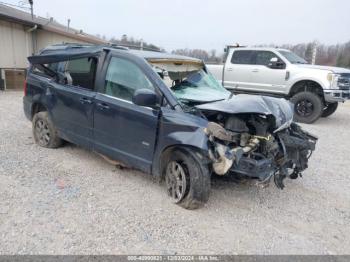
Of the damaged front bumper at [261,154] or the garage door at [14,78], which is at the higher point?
the damaged front bumper at [261,154]

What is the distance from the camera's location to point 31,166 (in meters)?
4.60

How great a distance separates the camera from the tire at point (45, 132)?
17.2ft

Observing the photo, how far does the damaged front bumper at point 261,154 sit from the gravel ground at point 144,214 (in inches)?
18.6

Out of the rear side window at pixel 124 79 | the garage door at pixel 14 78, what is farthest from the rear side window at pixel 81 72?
the garage door at pixel 14 78

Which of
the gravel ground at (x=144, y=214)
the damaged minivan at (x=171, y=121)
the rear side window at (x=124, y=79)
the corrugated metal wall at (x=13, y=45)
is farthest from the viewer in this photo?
the corrugated metal wall at (x=13, y=45)

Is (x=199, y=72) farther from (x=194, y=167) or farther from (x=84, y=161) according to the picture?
(x=84, y=161)

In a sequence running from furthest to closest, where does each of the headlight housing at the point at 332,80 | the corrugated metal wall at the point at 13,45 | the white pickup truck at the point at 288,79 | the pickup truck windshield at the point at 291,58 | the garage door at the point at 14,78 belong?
the corrugated metal wall at the point at 13,45 → the garage door at the point at 14,78 → the pickup truck windshield at the point at 291,58 → the white pickup truck at the point at 288,79 → the headlight housing at the point at 332,80

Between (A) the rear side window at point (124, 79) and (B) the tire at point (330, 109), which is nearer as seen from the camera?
(A) the rear side window at point (124, 79)

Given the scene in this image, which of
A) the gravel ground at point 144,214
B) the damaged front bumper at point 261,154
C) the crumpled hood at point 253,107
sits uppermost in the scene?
the crumpled hood at point 253,107

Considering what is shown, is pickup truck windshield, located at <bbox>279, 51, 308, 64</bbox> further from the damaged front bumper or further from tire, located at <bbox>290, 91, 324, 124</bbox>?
the damaged front bumper

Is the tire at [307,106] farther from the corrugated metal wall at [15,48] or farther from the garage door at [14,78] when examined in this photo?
the corrugated metal wall at [15,48]

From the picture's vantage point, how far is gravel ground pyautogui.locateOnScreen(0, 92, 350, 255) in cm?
294

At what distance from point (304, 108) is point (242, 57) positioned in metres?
2.78

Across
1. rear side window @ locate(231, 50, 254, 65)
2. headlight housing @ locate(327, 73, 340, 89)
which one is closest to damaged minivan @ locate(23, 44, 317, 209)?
headlight housing @ locate(327, 73, 340, 89)
